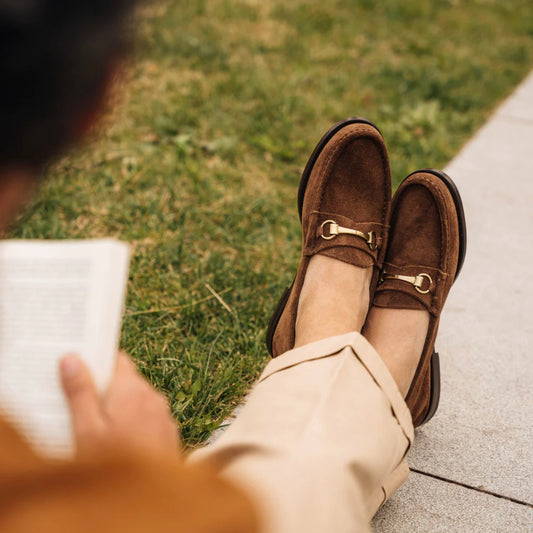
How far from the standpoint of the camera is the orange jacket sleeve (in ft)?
1.93

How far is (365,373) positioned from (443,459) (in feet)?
1.46

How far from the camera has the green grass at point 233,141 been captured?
1664 millimetres

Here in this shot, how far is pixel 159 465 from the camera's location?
2.11 feet

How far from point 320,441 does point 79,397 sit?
0.38 meters

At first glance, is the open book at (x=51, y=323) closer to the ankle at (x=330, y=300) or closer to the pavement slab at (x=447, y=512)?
the ankle at (x=330, y=300)

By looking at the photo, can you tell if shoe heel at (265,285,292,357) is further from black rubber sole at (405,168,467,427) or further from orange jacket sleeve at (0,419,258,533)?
orange jacket sleeve at (0,419,258,533)

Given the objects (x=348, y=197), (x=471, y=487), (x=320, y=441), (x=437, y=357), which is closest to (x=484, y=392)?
(x=437, y=357)

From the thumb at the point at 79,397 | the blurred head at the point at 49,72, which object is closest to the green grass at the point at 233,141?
the blurred head at the point at 49,72

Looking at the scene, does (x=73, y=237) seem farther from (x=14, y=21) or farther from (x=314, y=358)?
(x=14, y=21)

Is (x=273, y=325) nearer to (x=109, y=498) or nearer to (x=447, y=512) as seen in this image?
(x=447, y=512)

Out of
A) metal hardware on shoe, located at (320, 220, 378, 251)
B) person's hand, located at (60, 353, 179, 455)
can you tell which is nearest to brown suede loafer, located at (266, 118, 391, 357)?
metal hardware on shoe, located at (320, 220, 378, 251)

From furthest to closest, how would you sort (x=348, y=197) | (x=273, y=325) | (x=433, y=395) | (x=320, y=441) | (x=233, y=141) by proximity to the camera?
1. (x=233, y=141)
2. (x=348, y=197)
3. (x=273, y=325)
4. (x=433, y=395)
5. (x=320, y=441)

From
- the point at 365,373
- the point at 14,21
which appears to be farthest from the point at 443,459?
the point at 14,21

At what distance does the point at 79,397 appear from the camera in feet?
2.39
